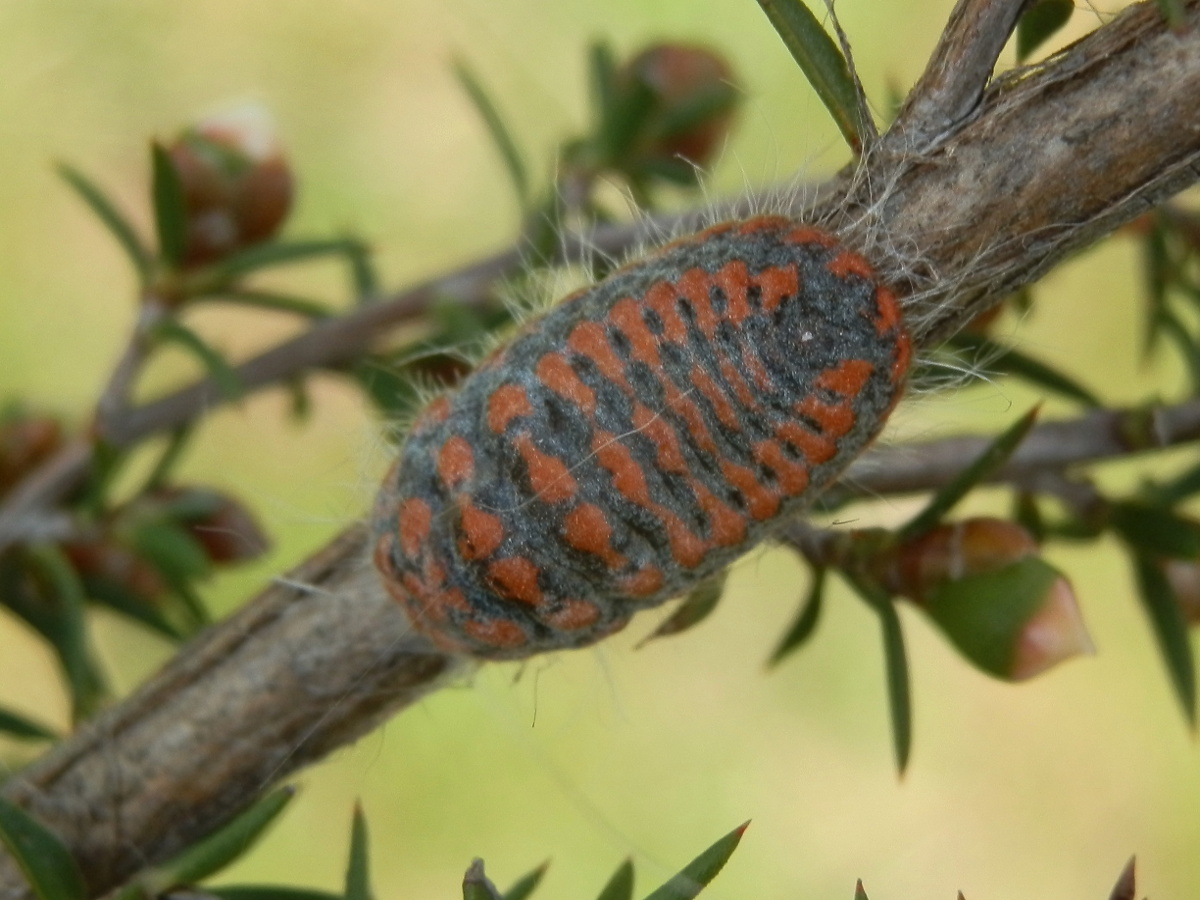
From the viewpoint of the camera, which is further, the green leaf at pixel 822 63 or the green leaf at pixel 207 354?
the green leaf at pixel 207 354

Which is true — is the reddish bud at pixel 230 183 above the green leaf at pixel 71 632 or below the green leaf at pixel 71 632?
above

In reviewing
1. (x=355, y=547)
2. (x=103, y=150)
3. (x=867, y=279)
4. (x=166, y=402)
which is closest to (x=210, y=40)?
(x=103, y=150)

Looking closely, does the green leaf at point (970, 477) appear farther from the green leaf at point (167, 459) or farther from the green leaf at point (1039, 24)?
the green leaf at point (167, 459)

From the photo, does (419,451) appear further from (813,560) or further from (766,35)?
(766,35)

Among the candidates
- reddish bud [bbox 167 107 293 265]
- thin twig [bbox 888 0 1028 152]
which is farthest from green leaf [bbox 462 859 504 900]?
reddish bud [bbox 167 107 293 265]

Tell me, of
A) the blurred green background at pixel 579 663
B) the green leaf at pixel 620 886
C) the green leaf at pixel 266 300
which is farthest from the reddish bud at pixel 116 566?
the blurred green background at pixel 579 663

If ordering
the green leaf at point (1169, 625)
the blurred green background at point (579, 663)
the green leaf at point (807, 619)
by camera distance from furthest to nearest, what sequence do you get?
the blurred green background at point (579, 663) < the green leaf at point (1169, 625) < the green leaf at point (807, 619)

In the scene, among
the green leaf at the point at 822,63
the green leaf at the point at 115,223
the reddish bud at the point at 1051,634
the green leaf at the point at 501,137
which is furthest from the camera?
the green leaf at the point at 501,137
